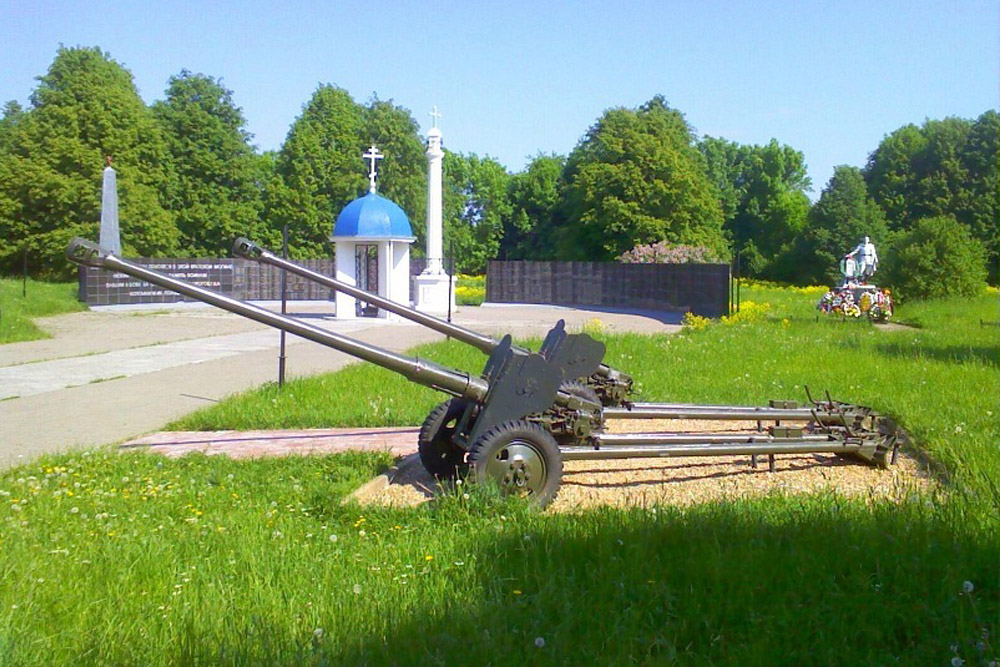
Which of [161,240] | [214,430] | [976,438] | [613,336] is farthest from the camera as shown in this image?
[161,240]

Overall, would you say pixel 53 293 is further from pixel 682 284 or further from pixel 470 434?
pixel 470 434

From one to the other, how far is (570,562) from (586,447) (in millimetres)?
1701

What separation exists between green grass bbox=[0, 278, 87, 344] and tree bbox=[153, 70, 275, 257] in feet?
59.8

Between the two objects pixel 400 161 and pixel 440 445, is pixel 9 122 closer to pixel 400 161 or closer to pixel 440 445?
pixel 400 161

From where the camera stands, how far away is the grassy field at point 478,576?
3.67 metres

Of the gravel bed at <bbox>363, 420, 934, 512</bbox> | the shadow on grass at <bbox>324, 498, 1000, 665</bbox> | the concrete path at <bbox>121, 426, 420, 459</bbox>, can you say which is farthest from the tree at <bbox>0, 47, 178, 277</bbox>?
the shadow on grass at <bbox>324, 498, 1000, 665</bbox>

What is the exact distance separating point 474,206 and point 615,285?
51684mm

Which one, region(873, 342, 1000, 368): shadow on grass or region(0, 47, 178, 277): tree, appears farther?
region(0, 47, 178, 277): tree

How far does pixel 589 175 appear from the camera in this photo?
6009 centimetres

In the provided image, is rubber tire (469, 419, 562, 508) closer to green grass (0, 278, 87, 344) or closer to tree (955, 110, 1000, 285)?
green grass (0, 278, 87, 344)

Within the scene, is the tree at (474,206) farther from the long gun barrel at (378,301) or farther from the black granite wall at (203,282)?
the long gun barrel at (378,301)

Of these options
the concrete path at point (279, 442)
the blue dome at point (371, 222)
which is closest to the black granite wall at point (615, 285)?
the blue dome at point (371, 222)

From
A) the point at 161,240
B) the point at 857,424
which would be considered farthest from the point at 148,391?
the point at 161,240

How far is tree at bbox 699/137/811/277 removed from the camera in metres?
77.3
